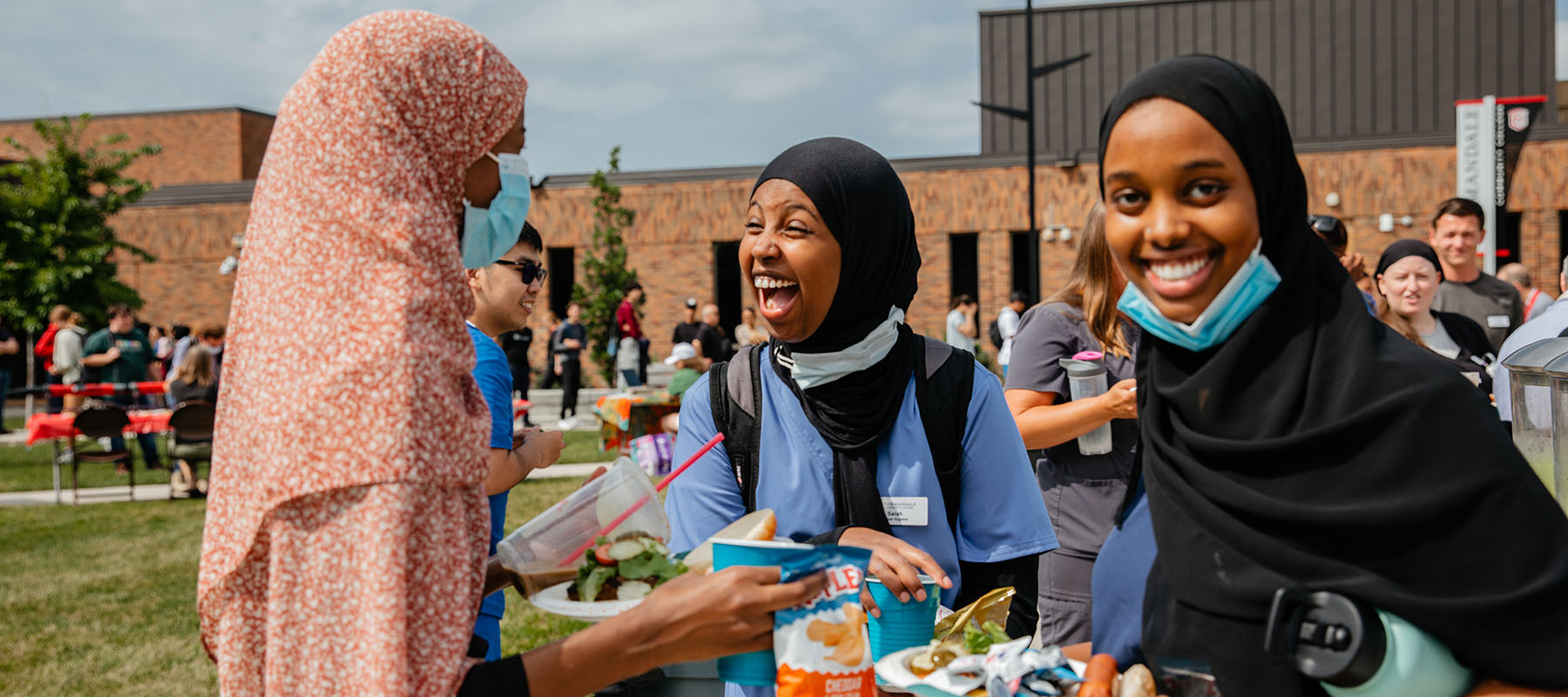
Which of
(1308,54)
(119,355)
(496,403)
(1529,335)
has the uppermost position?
(1308,54)

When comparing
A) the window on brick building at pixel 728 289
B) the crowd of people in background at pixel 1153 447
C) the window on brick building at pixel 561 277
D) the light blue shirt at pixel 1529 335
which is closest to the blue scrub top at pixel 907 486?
the crowd of people in background at pixel 1153 447

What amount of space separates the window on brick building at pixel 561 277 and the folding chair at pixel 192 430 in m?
22.5

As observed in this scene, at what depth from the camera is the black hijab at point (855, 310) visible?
2.37 m

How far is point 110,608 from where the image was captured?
6.81 metres

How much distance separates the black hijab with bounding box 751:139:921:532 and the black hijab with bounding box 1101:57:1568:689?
0.87 meters

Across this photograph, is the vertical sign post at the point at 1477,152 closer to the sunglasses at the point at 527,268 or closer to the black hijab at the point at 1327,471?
the sunglasses at the point at 527,268

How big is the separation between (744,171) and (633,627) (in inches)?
1121

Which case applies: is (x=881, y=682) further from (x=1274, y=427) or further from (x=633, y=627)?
(x=1274, y=427)

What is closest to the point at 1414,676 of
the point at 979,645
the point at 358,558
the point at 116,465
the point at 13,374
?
the point at 979,645

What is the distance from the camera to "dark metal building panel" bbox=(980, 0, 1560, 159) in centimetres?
3000

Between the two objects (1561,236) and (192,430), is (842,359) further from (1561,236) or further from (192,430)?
(1561,236)

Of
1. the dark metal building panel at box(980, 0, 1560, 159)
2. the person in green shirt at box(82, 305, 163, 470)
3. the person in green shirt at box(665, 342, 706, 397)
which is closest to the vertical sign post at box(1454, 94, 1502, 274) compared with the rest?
the person in green shirt at box(665, 342, 706, 397)

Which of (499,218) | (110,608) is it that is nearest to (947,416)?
(499,218)

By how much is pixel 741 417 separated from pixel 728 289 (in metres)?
33.0
